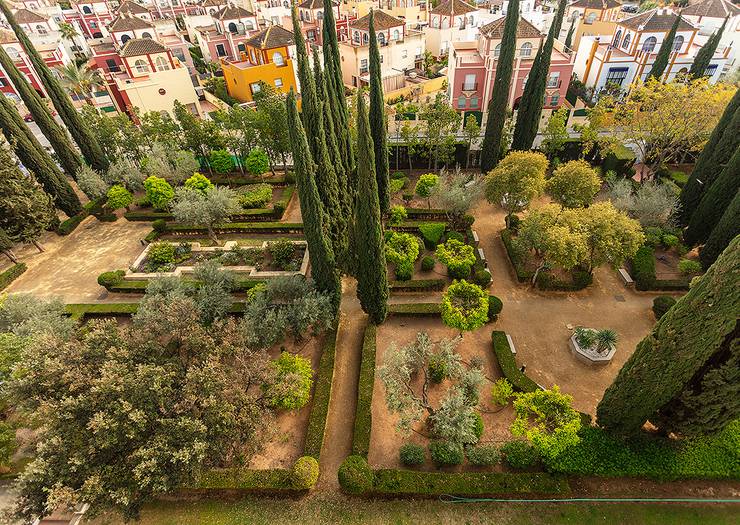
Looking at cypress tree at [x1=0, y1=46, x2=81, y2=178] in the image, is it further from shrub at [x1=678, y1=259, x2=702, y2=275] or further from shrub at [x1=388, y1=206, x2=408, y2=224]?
shrub at [x1=678, y1=259, x2=702, y2=275]

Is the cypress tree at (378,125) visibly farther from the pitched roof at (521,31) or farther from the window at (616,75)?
the window at (616,75)

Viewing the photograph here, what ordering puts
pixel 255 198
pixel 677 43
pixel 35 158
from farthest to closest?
pixel 677 43
pixel 255 198
pixel 35 158

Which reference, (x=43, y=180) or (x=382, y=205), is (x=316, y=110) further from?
(x=43, y=180)

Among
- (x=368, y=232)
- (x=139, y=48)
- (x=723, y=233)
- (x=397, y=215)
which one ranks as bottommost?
(x=397, y=215)

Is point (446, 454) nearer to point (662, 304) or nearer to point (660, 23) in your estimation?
point (662, 304)

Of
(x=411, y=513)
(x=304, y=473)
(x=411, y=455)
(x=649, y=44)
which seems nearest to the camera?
(x=411, y=513)

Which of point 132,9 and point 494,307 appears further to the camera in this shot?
point 132,9

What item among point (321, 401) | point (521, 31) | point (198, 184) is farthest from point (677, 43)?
point (321, 401)
